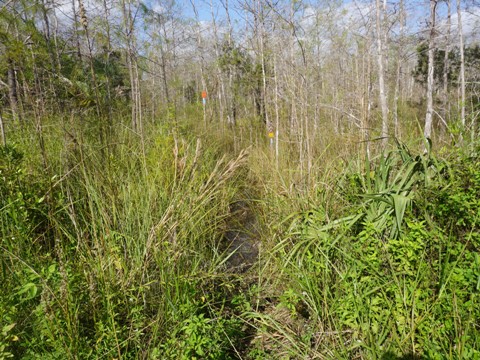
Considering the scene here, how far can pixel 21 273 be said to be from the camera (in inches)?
58.1

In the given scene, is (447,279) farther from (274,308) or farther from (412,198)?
(274,308)

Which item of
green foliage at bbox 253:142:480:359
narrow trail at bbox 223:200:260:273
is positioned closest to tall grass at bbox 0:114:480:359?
green foliage at bbox 253:142:480:359

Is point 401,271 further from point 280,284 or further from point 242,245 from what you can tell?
point 242,245

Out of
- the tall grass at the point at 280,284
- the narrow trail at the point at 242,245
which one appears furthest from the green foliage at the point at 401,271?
the narrow trail at the point at 242,245

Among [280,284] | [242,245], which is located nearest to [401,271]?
[280,284]

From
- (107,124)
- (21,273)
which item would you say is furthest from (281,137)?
(21,273)

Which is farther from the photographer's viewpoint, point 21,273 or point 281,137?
point 281,137

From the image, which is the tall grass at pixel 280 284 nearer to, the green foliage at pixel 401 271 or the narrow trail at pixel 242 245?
the green foliage at pixel 401 271

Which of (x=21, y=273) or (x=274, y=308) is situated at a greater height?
(x=21, y=273)

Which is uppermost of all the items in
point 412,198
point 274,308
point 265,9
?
point 265,9

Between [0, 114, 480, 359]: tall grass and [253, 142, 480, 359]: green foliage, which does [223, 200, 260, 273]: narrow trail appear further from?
[253, 142, 480, 359]: green foliage

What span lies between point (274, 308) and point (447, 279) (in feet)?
3.31

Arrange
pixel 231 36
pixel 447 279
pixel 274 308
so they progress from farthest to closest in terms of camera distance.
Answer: pixel 231 36
pixel 274 308
pixel 447 279

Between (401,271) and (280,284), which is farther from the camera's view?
(280,284)
